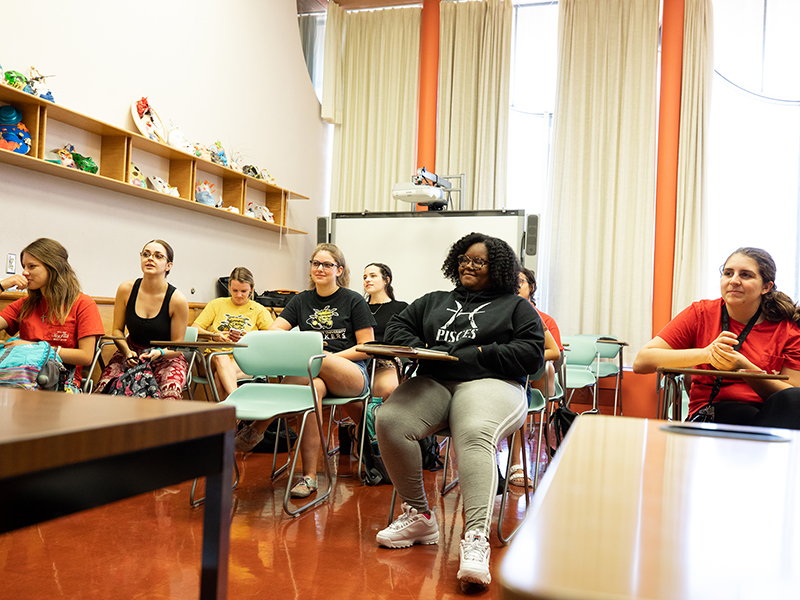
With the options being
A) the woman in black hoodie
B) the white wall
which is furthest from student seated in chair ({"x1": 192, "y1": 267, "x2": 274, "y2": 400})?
the woman in black hoodie

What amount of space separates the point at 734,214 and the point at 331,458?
4.30m

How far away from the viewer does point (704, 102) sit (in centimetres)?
590

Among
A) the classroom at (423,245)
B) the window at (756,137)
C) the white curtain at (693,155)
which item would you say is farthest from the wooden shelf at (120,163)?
the window at (756,137)

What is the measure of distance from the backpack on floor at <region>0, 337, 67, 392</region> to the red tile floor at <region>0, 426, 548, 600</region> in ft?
1.81

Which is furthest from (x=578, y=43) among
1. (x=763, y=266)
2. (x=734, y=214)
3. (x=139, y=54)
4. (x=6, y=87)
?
(x=6, y=87)

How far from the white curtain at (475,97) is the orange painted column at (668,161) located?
1418mm

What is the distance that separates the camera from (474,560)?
→ 77.9 inches

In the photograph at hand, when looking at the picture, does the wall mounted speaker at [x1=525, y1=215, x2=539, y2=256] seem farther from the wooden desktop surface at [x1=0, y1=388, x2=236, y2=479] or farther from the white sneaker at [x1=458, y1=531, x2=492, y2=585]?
the wooden desktop surface at [x1=0, y1=388, x2=236, y2=479]

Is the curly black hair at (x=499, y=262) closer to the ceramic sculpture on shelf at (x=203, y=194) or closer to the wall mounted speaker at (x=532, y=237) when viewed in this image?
the ceramic sculpture on shelf at (x=203, y=194)

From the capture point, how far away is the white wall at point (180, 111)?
392 cm

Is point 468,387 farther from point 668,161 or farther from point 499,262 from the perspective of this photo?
point 668,161

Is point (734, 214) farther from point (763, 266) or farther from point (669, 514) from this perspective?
point (669, 514)

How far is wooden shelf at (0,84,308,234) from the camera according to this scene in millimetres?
3650

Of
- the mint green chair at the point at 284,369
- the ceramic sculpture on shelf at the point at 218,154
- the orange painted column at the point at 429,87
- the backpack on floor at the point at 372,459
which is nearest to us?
the mint green chair at the point at 284,369
